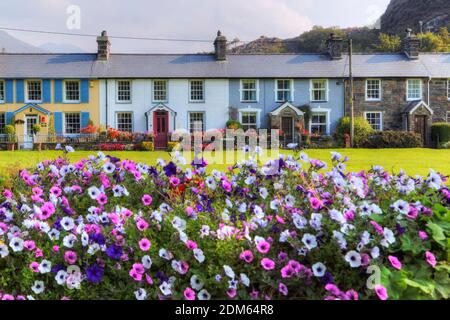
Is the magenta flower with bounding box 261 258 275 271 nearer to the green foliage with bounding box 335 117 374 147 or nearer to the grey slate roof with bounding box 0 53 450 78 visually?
the green foliage with bounding box 335 117 374 147

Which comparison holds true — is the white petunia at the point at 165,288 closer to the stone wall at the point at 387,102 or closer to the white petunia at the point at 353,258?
the white petunia at the point at 353,258

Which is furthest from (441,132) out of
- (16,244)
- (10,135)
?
(16,244)

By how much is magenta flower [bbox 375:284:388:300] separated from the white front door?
101ft

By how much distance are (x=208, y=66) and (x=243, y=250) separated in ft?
104

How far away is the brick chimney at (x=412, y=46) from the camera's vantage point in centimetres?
3562

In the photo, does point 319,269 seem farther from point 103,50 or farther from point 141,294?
point 103,50

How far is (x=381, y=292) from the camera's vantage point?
2.77 m

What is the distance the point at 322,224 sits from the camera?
10.8ft

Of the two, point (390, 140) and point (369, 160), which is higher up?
point (390, 140)

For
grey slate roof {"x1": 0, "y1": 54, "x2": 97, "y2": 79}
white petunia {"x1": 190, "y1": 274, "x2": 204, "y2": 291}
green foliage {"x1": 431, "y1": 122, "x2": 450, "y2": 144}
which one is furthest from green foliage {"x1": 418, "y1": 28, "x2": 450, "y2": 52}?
white petunia {"x1": 190, "y1": 274, "x2": 204, "y2": 291}

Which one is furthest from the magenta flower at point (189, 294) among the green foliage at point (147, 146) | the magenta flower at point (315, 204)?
the green foliage at point (147, 146)

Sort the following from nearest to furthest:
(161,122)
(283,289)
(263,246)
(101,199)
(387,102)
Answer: (283,289) → (263,246) → (101,199) → (161,122) → (387,102)

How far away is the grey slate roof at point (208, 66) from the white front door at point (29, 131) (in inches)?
114
